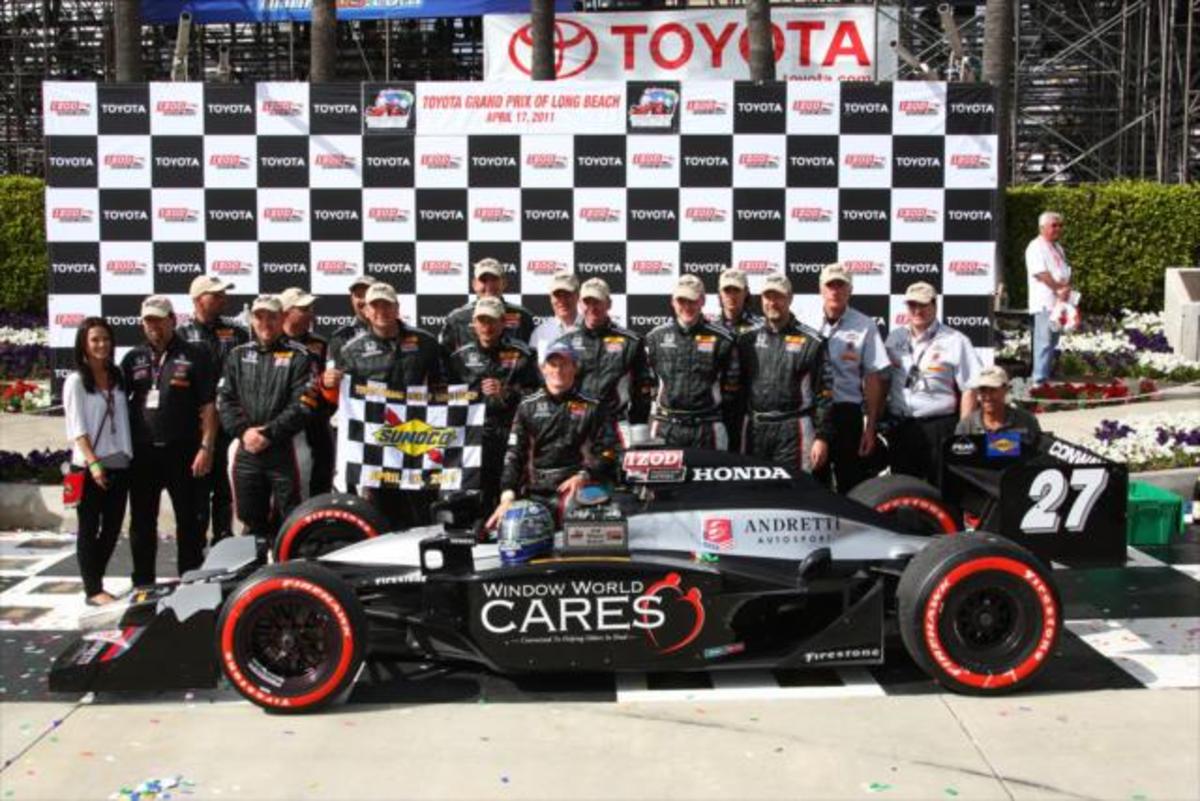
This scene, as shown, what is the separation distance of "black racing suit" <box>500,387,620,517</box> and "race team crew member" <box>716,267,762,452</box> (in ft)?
3.46

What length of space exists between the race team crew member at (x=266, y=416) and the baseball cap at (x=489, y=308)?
94 cm

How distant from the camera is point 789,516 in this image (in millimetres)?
6434

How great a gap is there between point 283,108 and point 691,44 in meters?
9.80

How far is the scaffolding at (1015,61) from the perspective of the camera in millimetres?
22125

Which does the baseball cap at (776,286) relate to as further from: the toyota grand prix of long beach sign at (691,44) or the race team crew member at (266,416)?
the toyota grand prix of long beach sign at (691,44)

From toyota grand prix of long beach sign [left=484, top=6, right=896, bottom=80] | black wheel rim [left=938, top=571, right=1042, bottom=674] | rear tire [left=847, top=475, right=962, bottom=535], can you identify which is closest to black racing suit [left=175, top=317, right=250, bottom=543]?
rear tire [left=847, top=475, right=962, bottom=535]

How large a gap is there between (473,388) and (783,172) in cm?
401

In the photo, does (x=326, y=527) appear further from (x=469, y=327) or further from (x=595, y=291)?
(x=595, y=291)

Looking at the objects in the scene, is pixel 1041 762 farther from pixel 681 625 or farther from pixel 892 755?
pixel 681 625

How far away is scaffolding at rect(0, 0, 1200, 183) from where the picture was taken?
22125 millimetres

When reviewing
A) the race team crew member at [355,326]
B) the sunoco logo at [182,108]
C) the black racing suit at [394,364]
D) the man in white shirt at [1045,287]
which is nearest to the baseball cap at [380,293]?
the black racing suit at [394,364]

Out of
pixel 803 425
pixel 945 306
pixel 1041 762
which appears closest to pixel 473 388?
pixel 803 425

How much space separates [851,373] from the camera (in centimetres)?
812

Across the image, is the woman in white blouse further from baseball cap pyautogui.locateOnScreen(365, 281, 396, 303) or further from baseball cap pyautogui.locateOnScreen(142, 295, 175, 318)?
baseball cap pyautogui.locateOnScreen(365, 281, 396, 303)
